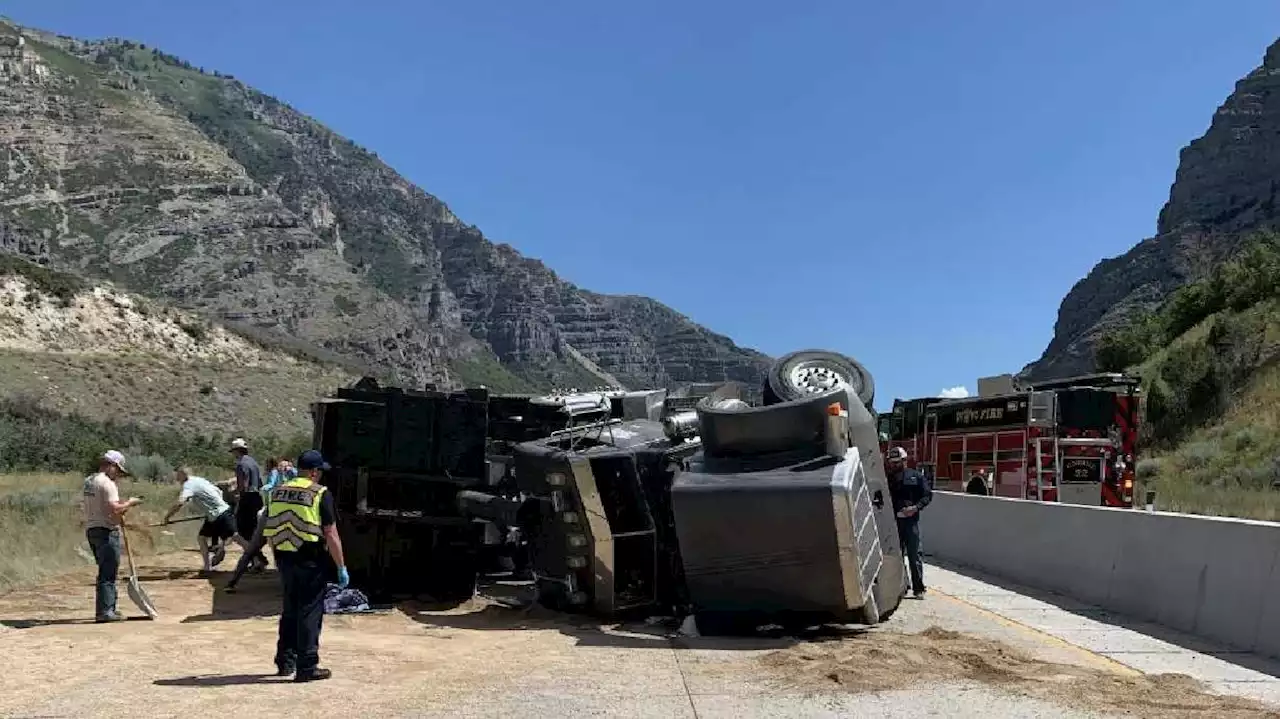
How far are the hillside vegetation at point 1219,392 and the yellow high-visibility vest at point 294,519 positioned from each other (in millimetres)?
19008

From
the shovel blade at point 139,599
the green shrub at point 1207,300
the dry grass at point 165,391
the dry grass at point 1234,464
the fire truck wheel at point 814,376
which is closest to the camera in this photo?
the shovel blade at point 139,599

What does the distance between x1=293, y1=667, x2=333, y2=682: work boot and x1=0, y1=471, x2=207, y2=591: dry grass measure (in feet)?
25.0

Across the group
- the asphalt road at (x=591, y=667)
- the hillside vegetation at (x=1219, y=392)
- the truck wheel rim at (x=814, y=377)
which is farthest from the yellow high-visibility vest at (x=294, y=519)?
the hillside vegetation at (x=1219, y=392)

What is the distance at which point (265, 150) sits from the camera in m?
185

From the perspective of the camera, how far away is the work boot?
332 inches

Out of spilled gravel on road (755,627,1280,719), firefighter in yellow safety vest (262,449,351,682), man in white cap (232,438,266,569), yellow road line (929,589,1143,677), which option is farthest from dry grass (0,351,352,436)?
spilled gravel on road (755,627,1280,719)

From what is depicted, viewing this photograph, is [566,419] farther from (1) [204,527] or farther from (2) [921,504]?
(1) [204,527]

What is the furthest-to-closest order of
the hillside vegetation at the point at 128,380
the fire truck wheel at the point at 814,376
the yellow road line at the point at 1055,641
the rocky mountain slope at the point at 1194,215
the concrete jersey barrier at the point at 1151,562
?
the rocky mountain slope at the point at 1194,215
the hillside vegetation at the point at 128,380
the fire truck wheel at the point at 814,376
the concrete jersey barrier at the point at 1151,562
the yellow road line at the point at 1055,641

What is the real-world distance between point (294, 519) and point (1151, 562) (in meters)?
8.78

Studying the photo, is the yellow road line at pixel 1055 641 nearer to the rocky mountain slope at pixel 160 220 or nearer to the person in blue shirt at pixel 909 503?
the person in blue shirt at pixel 909 503

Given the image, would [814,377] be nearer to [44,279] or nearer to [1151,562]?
[1151,562]

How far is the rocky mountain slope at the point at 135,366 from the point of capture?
53.1 metres

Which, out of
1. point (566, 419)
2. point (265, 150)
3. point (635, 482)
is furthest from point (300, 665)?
point (265, 150)

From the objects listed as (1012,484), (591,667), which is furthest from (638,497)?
(1012,484)
